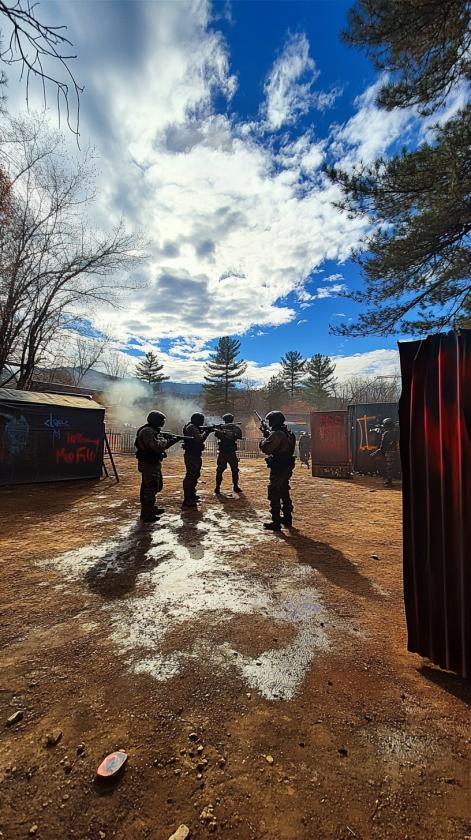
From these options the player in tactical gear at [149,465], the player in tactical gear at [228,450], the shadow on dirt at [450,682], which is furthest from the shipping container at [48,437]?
the shadow on dirt at [450,682]

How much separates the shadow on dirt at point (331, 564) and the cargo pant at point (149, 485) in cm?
249

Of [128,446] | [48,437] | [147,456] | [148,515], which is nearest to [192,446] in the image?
[147,456]

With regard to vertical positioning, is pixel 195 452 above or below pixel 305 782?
above

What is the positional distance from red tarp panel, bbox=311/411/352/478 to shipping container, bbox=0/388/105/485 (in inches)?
295

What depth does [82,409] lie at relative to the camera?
10172 mm

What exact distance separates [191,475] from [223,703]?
5.53 meters

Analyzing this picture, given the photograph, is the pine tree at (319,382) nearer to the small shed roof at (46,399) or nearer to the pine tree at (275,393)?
the pine tree at (275,393)

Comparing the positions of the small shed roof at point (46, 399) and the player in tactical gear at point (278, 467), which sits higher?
the small shed roof at point (46, 399)

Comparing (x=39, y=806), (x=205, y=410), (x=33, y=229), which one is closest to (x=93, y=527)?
(x=39, y=806)

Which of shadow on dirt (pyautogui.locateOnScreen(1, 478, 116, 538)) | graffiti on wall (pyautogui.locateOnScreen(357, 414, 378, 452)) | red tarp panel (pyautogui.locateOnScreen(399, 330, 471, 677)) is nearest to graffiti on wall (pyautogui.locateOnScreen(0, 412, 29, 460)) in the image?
shadow on dirt (pyautogui.locateOnScreen(1, 478, 116, 538))

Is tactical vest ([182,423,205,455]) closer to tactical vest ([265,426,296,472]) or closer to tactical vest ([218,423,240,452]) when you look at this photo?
tactical vest ([218,423,240,452])

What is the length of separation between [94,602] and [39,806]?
1.94 m

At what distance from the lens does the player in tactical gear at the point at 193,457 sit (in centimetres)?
748

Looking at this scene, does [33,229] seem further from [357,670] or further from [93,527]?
[357,670]
